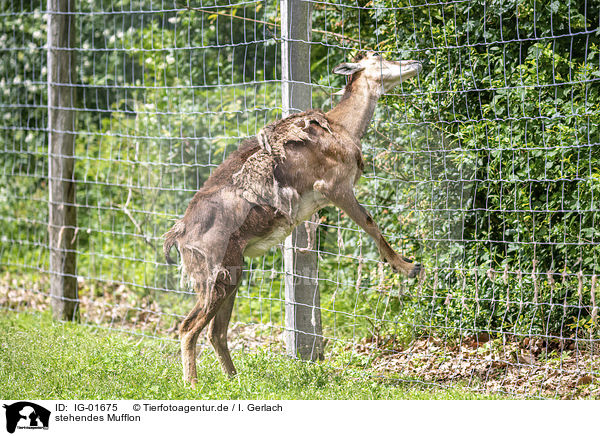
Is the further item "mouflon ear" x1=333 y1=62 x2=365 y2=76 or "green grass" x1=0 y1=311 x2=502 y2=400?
"mouflon ear" x1=333 y1=62 x2=365 y2=76

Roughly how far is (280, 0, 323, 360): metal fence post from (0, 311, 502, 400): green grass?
1.02 feet

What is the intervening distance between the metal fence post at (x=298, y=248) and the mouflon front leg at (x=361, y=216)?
0.87 meters

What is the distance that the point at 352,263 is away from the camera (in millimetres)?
6961

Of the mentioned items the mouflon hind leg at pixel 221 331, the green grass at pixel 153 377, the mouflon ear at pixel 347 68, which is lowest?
the green grass at pixel 153 377

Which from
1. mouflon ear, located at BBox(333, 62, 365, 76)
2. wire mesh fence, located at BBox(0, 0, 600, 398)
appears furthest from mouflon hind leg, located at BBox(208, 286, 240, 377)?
mouflon ear, located at BBox(333, 62, 365, 76)

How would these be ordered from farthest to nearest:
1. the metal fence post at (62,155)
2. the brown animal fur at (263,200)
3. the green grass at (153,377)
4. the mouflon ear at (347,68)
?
1. the metal fence post at (62,155)
2. the mouflon ear at (347,68)
3. the green grass at (153,377)
4. the brown animal fur at (263,200)

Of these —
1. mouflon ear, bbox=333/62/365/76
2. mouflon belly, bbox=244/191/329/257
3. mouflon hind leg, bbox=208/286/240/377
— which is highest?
mouflon ear, bbox=333/62/365/76

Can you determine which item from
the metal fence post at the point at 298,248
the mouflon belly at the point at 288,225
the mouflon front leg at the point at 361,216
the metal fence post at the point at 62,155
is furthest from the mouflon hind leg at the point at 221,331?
the metal fence post at the point at 62,155

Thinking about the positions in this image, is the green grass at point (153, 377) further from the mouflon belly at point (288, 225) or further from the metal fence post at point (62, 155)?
the metal fence post at point (62, 155)

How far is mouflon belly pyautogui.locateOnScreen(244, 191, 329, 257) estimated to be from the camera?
495 centimetres

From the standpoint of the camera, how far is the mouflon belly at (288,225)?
16.3ft
